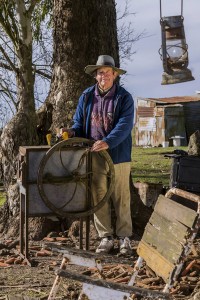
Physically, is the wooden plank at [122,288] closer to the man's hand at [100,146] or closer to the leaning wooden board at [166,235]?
the leaning wooden board at [166,235]

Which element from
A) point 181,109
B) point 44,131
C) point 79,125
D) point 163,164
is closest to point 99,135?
point 79,125

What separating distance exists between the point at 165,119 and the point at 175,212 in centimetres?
3005

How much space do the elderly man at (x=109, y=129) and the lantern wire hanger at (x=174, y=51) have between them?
2.40 m

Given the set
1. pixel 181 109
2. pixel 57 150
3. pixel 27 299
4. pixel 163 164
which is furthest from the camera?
pixel 181 109

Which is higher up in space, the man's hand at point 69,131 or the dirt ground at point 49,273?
the man's hand at point 69,131

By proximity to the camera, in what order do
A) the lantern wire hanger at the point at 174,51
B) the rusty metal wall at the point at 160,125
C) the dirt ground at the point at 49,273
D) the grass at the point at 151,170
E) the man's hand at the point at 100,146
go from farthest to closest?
the rusty metal wall at the point at 160,125
the grass at the point at 151,170
the lantern wire hanger at the point at 174,51
the man's hand at the point at 100,146
the dirt ground at the point at 49,273

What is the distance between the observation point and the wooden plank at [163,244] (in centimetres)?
469

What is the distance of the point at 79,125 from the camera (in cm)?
780

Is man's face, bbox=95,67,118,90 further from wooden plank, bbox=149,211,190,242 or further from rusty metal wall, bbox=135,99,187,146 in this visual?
rusty metal wall, bbox=135,99,187,146

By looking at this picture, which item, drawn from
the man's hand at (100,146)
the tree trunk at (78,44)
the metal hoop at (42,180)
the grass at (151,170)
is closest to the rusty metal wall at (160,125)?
the grass at (151,170)

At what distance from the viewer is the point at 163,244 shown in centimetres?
498

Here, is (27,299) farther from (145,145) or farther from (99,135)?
(145,145)

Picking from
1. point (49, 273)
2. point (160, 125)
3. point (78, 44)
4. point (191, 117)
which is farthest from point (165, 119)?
point (49, 273)

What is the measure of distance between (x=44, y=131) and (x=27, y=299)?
4.26 meters
